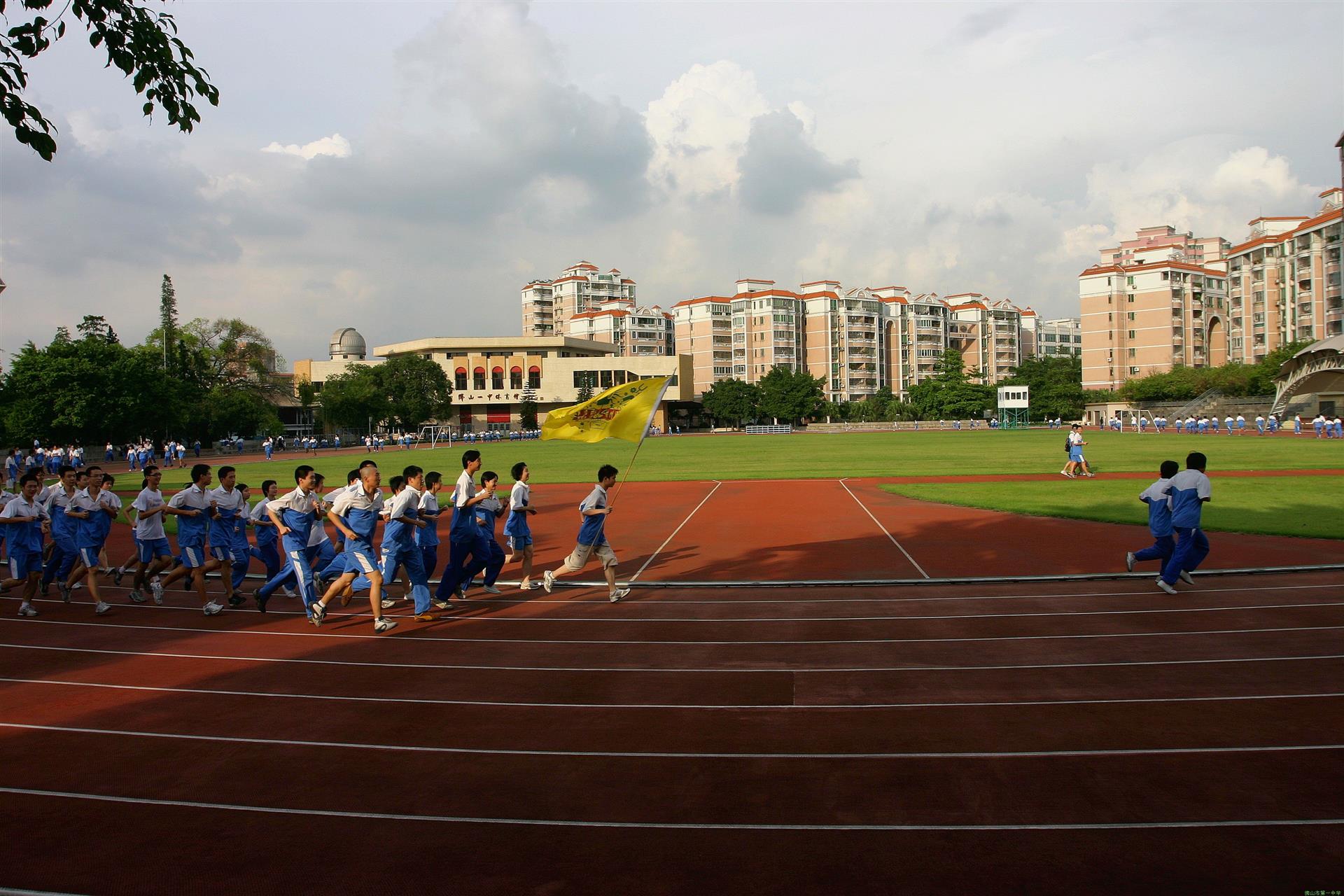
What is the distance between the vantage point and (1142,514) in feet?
56.0

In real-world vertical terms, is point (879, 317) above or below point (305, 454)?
above

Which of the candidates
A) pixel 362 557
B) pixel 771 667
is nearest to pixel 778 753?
pixel 771 667

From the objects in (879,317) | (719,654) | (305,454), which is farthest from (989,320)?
(719,654)

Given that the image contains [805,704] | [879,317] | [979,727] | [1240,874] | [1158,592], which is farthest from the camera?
[879,317]

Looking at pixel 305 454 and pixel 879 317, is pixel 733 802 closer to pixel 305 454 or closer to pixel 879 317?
pixel 305 454

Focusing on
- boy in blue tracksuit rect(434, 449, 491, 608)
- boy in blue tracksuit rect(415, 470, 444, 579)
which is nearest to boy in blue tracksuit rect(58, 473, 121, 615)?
boy in blue tracksuit rect(415, 470, 444, 579)

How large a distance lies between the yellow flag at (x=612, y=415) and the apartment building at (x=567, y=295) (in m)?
122

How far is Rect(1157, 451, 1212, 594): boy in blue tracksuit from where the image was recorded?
9.92 m

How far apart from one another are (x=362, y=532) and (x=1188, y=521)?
9392 mm

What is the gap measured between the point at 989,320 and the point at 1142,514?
398ft

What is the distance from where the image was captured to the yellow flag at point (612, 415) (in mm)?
11594

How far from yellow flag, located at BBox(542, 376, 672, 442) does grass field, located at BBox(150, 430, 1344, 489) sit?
1741 cm

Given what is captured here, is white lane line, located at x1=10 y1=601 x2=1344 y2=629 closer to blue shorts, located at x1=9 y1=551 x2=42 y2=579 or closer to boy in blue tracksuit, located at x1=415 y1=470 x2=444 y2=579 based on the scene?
boy in blue tracksuit, located at x1=415 y1=470 x2=444 y2=579

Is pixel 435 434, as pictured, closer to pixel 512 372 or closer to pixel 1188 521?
pixel 512 372
